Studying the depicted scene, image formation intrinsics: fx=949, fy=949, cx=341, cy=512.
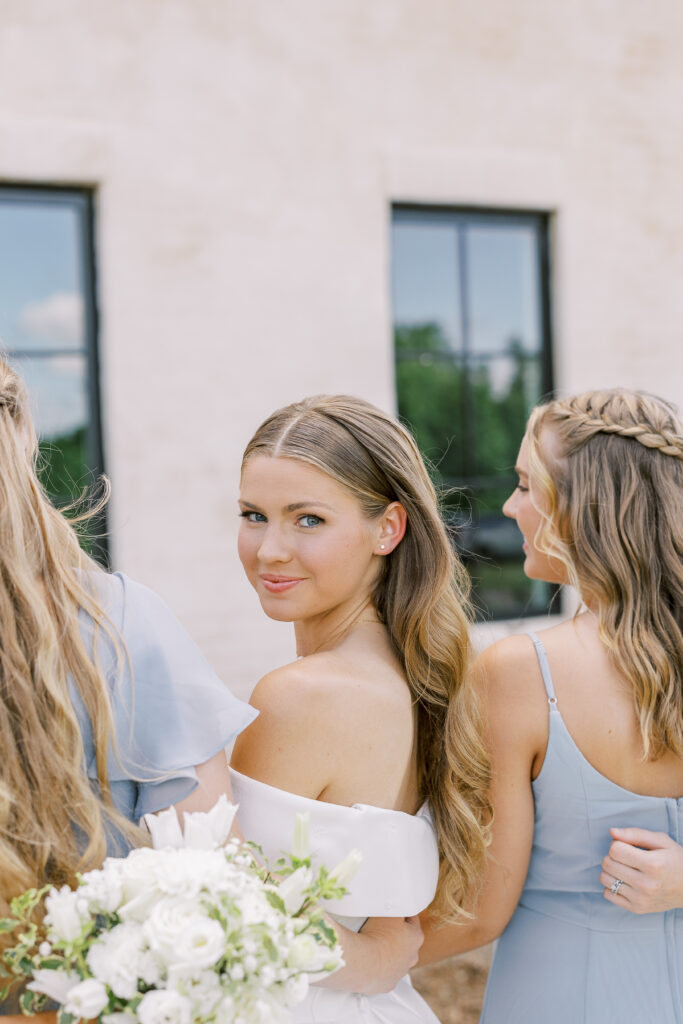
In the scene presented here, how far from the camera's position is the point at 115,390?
4141 millimetres

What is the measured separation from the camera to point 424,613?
5.48ft

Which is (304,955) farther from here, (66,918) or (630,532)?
(630,532)

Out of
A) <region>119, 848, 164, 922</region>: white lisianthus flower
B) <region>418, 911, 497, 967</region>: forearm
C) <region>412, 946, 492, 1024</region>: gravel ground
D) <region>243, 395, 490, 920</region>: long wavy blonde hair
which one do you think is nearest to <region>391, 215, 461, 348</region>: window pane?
<region>412, 946, 492, 1024</region>: gravel ground

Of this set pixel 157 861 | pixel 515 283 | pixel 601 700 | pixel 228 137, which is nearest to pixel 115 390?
pixel 228 137

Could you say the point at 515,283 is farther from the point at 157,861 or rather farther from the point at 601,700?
the point at 157,861

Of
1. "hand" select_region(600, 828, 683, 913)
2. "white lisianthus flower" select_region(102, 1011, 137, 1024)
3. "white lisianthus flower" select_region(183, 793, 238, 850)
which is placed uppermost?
"white lisianthus flower" select_region(183, 793, 238, 850)

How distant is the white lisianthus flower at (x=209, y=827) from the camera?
41.3 inches

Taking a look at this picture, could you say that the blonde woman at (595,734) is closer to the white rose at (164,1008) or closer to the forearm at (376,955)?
the forearm at (376,955)

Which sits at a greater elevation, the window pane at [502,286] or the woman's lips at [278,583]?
the window pane at [502,286]

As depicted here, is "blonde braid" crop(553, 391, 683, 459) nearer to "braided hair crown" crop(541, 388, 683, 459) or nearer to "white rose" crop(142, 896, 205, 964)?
"braided hair crown" crop(541, 388, 683, 459)

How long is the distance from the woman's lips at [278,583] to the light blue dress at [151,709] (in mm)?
401

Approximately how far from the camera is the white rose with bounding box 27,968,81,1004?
0.96 meters

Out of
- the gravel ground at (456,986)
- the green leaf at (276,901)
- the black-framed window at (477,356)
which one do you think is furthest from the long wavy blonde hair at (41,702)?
the black-framed window at (477,356)

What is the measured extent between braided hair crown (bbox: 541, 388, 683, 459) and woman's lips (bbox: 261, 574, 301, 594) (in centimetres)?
59
